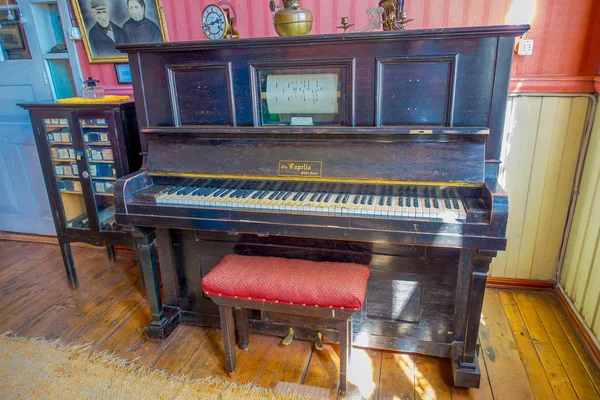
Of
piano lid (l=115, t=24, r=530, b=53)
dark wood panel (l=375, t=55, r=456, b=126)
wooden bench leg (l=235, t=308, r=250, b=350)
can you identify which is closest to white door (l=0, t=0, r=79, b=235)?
piano lid (l=115, t=24, r=530, b=53)

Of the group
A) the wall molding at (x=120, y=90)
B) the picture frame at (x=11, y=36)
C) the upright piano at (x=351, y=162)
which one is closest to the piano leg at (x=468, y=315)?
the upright piano at (x=351, y=162)

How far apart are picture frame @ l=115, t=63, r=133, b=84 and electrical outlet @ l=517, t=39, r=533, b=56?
2336mm

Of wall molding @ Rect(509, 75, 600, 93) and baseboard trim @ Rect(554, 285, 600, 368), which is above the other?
wall molding @ Rect(509, 75, 600, 93)

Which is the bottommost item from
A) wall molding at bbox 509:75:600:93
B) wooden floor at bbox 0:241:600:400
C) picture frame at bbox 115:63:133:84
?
wooden floor at bbox 0:241:600:400

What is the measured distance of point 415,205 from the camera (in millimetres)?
1558

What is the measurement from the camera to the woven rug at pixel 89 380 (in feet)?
5.81

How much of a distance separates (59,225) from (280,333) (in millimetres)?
1613

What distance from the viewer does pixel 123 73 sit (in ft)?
8.96

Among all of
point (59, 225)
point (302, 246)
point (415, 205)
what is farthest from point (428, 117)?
point (59, 225)

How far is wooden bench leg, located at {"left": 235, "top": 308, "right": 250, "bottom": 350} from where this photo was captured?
1.99 meters

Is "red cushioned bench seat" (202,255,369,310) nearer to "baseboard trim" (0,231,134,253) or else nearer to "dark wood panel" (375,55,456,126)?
"dark wood panel" (375,55,456,126)

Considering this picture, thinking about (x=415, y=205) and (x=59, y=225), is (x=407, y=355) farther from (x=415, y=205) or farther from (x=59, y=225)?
(x=59, y=225)

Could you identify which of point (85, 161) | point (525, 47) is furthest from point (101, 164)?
point (525, 47)

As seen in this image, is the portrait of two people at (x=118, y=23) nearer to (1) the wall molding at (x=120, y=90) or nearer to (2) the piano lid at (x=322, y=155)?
(1) the wall molding at (x=120, y=90)
